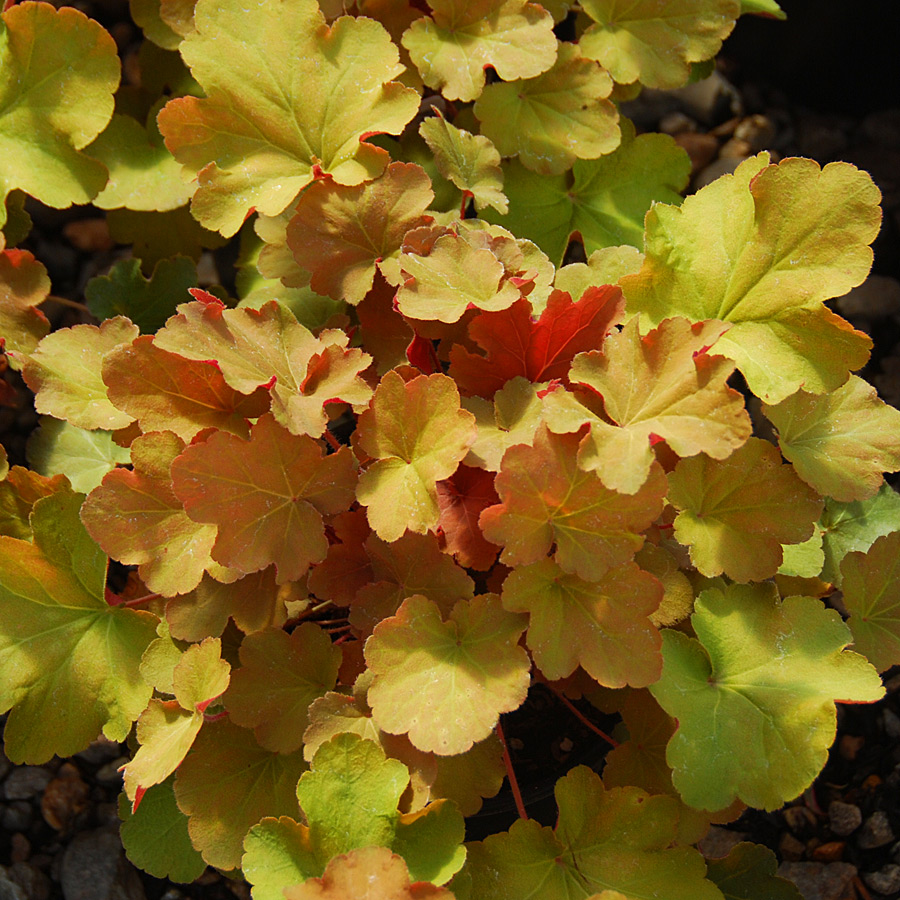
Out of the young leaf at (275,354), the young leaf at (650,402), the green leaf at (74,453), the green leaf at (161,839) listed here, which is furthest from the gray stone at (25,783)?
the young leaf at (650,402)

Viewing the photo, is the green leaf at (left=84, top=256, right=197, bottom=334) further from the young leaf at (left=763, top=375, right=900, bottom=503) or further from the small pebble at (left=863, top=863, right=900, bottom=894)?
the small pebble at (left=863, top=863, right=900, bottom=894)

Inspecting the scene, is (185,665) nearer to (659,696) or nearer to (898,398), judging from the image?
(659,696)

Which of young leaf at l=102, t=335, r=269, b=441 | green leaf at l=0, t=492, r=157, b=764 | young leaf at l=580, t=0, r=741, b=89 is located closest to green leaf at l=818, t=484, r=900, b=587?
young leaf at l=580, t=0, r=741, b=89

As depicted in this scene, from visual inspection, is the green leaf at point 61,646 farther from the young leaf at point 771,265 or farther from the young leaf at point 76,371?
the young leaf at point 771,265

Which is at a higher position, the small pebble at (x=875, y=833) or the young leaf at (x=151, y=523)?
the young leaf at (x=151, y=523)

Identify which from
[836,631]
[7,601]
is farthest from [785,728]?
[7,601]

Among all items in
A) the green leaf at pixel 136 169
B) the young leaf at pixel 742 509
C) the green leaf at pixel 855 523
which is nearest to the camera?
the young leaf at pixel 742 509

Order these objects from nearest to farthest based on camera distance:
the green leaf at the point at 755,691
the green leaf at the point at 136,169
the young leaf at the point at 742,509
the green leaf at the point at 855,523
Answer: the green leaf at the point at 755,691
the young leaf at the point at 742,509
the green leaf at the point at 855,523
the green leaf at the point at 136,169
